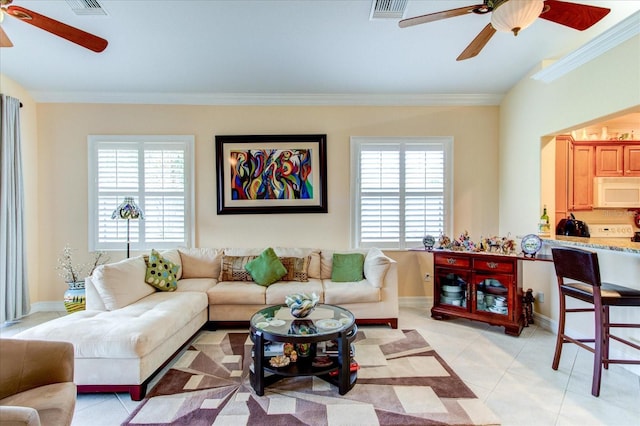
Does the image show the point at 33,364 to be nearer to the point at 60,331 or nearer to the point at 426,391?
the point at 60,331

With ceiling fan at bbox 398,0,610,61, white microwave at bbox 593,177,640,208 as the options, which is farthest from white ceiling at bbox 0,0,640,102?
white microwave at bbox 593,177,640,208

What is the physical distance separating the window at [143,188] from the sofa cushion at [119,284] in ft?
3.66

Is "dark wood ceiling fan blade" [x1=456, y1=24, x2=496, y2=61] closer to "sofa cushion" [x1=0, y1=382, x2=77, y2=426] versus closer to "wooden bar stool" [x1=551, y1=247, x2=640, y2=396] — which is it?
"wooden bar stool" [x1=551, y1=247, x2=640, y2=396]

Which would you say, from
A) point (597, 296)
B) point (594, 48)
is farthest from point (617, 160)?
point (597, 296)

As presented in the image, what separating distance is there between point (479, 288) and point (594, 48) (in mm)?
2613

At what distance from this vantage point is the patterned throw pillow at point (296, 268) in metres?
4.01

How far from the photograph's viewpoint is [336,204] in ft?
15.1

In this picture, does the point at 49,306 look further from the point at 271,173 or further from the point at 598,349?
the point at 598,349

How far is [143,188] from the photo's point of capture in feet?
14.7

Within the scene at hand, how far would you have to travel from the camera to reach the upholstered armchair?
5.05 feet

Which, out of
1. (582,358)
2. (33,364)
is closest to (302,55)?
(33,364)

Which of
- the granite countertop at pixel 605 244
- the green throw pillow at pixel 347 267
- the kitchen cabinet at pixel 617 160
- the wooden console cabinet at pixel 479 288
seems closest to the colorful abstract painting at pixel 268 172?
the green throw pillow at pixel 347 267

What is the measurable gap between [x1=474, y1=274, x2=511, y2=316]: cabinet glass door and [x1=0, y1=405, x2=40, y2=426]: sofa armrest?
388 cm

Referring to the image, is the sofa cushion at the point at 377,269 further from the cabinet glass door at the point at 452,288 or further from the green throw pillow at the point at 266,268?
the green throw pillow at the point at 266,268
